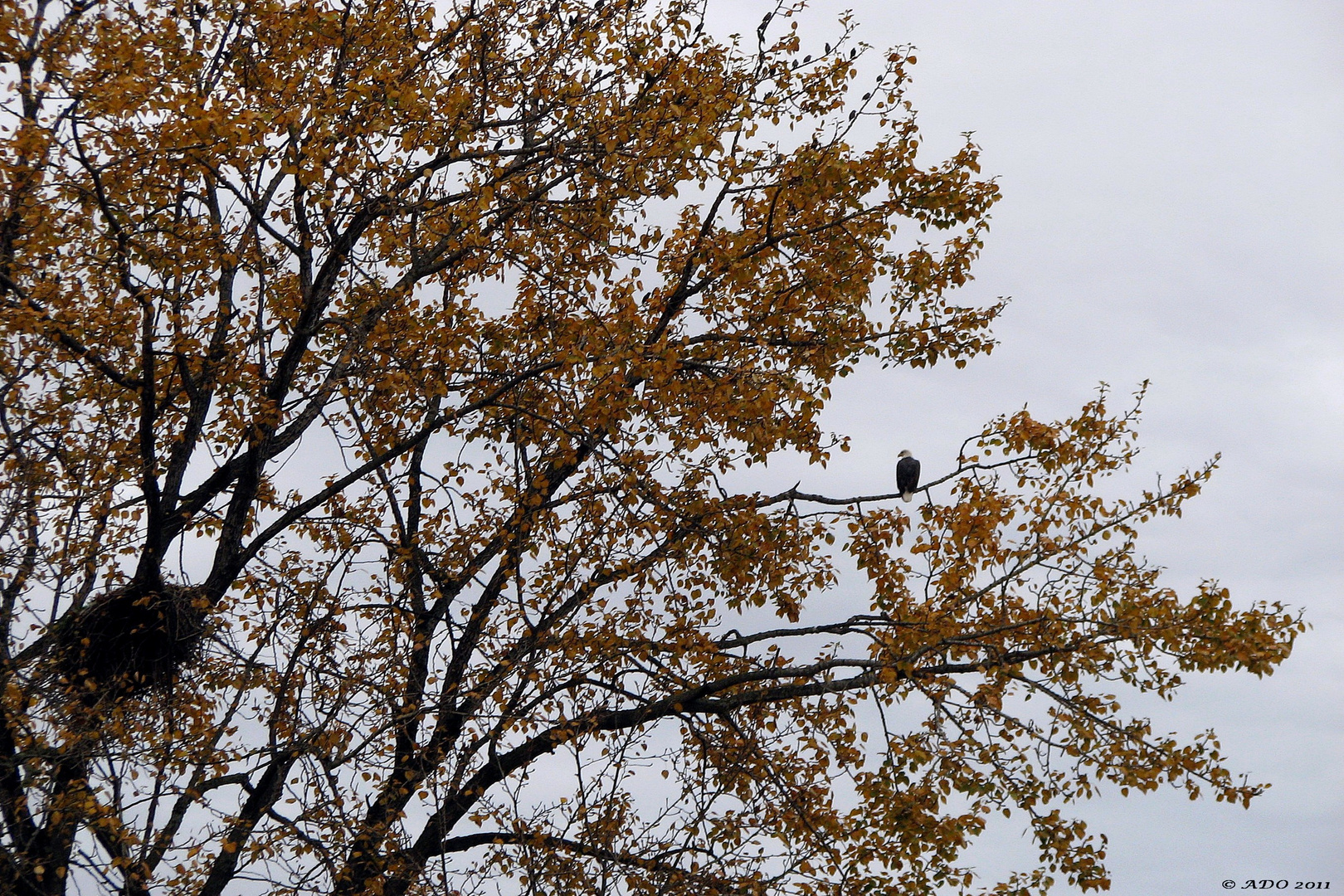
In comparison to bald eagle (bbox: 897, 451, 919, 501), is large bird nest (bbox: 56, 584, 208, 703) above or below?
below

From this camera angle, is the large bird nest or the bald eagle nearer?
the large bird nest

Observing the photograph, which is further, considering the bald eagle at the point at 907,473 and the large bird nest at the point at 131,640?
the bald eagle at the point at 907,473

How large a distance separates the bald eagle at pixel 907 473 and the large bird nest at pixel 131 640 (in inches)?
240

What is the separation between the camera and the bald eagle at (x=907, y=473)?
416 inches

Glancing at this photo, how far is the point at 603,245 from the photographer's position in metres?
10.1

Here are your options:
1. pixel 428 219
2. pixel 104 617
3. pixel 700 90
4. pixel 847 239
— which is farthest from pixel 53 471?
pixel 847 239

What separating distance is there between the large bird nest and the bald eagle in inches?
240

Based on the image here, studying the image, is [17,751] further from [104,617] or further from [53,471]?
[53,471]

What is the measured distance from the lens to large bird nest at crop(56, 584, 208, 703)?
31.8ft

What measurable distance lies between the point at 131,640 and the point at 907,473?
23.1 ft

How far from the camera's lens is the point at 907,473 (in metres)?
10.6

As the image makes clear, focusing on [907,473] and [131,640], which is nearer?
[131,640]

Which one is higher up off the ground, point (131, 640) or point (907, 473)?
point (907, 473)

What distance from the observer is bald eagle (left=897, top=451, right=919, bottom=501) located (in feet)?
34.7
